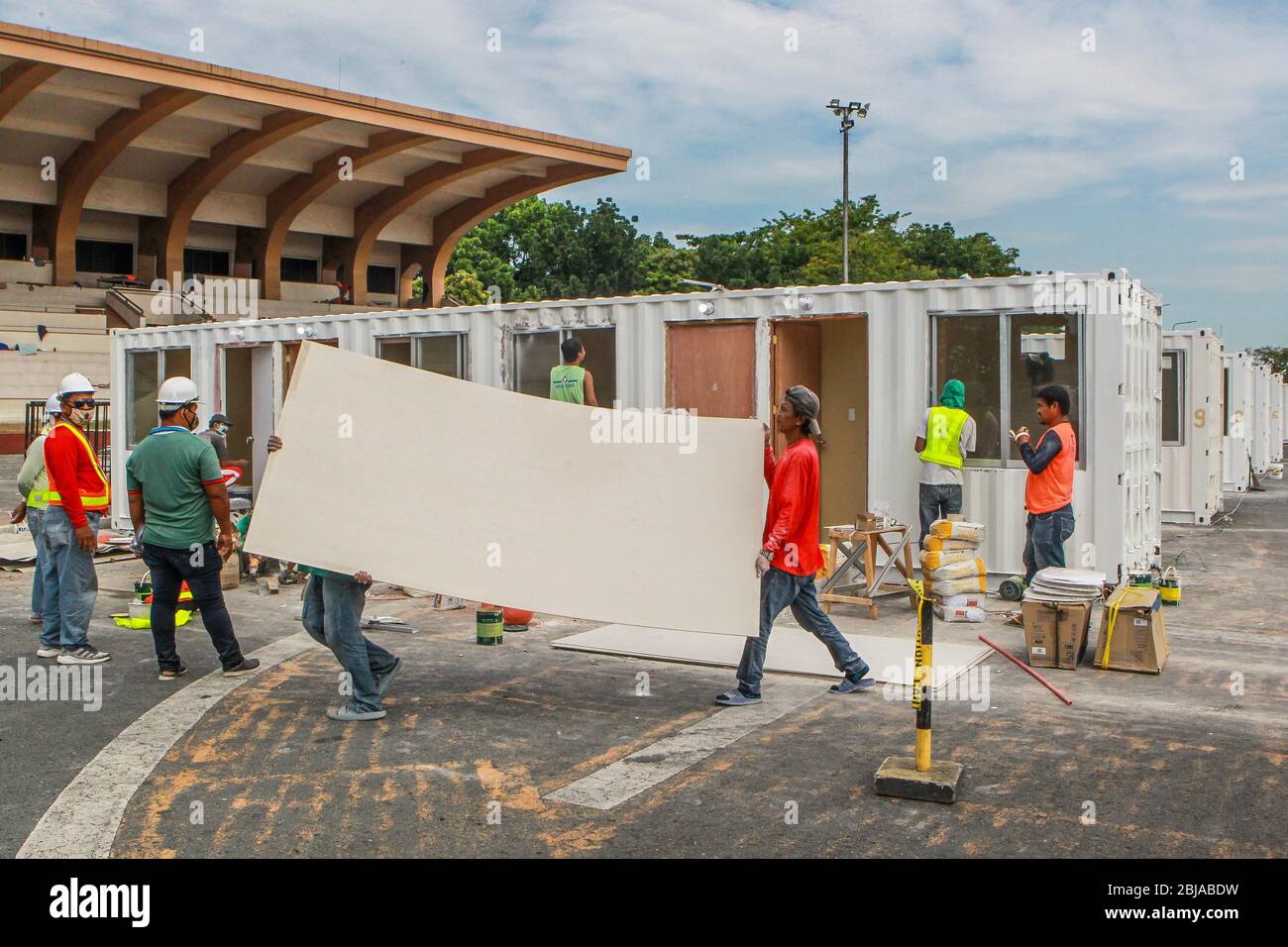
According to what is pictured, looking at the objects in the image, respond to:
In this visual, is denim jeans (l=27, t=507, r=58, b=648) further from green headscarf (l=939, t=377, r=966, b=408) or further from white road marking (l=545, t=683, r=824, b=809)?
green headscarf (l=939, t=377, r=966, b=408)

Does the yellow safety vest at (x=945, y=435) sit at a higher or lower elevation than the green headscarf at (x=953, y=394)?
lower

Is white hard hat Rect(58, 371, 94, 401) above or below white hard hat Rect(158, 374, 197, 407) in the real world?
above

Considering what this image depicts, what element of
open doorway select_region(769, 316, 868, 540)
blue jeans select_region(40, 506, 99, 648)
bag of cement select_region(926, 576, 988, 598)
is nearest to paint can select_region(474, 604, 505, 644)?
blue jeans select_region(40, 506, 99, 648)

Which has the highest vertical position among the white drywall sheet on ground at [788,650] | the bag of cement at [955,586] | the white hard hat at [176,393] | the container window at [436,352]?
the container window at [436,352]

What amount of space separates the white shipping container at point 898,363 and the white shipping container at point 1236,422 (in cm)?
1004

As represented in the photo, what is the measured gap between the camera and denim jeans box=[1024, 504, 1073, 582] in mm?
9219

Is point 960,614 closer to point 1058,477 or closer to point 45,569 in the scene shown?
point 1058,477

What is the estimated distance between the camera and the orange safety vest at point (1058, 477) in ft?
30.1

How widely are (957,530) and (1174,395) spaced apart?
26.9 ft

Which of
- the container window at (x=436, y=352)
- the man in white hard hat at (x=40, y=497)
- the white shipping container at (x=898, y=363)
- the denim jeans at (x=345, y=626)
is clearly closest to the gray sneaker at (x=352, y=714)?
the denim jeans at (x=345, y=626)

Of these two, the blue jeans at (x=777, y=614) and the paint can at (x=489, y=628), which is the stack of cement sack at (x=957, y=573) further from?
the paint can at (x=489, y=628)

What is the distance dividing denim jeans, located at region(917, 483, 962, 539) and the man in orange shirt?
1.14 m

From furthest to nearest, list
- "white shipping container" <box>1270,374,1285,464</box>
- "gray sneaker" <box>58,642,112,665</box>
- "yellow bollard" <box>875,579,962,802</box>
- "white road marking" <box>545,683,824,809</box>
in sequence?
"white shipping container" <box>1270,374,1285,464</box>, "gray sneaker" <box>58,642,112,665</box>, "white road marking" <box>545,683,824,809</box>, "yellow bollard" <box>875,579,962,802</box>

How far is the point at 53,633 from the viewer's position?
841cm
